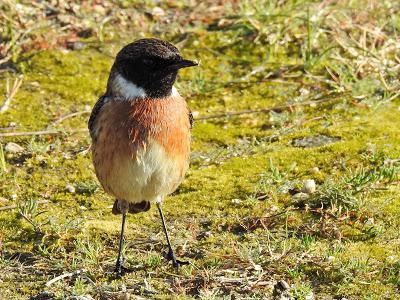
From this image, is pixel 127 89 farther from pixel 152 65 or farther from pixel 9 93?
pixel 9 93

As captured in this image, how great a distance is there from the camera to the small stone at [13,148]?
8.08m

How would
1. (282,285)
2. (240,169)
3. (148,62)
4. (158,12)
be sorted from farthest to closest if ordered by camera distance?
(158,12) < (240,169) < (148,62) < (282,285)

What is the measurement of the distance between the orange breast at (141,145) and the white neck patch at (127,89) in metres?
0.07

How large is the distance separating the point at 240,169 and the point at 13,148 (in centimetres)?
234

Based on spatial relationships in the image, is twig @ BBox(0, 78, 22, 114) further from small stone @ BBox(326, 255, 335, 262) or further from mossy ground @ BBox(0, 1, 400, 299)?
small stone @ BBox(326, 255, 335, 262)

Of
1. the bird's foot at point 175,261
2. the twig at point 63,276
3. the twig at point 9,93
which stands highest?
the twig at point 9,93

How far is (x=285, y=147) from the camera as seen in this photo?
8070mm

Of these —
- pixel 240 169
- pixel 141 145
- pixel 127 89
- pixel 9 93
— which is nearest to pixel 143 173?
pixel 141 145

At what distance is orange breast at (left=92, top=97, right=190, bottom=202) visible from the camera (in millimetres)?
5906

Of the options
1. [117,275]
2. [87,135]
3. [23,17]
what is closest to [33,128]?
[87,135]

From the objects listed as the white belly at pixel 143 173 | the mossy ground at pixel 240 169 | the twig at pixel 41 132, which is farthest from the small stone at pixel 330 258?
the twig at pixel 41 132

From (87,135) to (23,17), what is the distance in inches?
111

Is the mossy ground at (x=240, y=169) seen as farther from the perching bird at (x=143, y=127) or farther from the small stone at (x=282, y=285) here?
the perching bird at (x=143, y=127)

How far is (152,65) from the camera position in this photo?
6.03 meters
